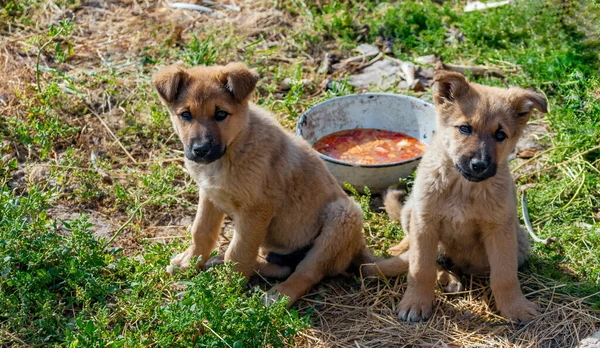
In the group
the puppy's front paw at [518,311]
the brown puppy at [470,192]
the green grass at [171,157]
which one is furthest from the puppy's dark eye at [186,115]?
the puppy's front paw at [518,311]

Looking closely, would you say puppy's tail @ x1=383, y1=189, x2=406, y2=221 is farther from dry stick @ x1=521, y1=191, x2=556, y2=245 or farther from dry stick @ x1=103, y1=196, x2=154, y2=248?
dry stick @ x1=103, y1=196, x2=154, y2=248

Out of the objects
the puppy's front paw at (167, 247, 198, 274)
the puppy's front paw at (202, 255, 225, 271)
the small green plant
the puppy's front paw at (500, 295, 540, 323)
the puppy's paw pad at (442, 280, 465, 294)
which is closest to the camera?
the small green plant

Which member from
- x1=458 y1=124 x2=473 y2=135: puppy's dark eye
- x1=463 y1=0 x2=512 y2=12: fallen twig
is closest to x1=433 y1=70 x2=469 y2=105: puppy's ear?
x1=458 y1=124 x2=473 y2=135: puppy's dark eye

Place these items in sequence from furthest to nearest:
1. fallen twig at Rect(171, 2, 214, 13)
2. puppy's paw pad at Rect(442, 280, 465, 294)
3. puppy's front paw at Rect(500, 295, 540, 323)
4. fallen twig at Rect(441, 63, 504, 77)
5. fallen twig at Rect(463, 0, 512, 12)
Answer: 1. fallen twig at Rect(171, 2, 214, 13)
2. fallen twig at Rect(463, 0, 512, 12)
3. fallen twig at Rect(441, 63, 504, 77)
4. puppy's paw pad at Rect(442, 280, 465, 294)
5. puppy's front paw at Rect(500, 295, 540, 323)

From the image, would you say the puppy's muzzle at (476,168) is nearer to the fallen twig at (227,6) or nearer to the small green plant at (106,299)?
the small green plant at (106,299)

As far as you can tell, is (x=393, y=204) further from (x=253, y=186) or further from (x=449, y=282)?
(x=253, y=186)

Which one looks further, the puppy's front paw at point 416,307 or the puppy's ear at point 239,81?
the puppy's front paw at point 416,307
